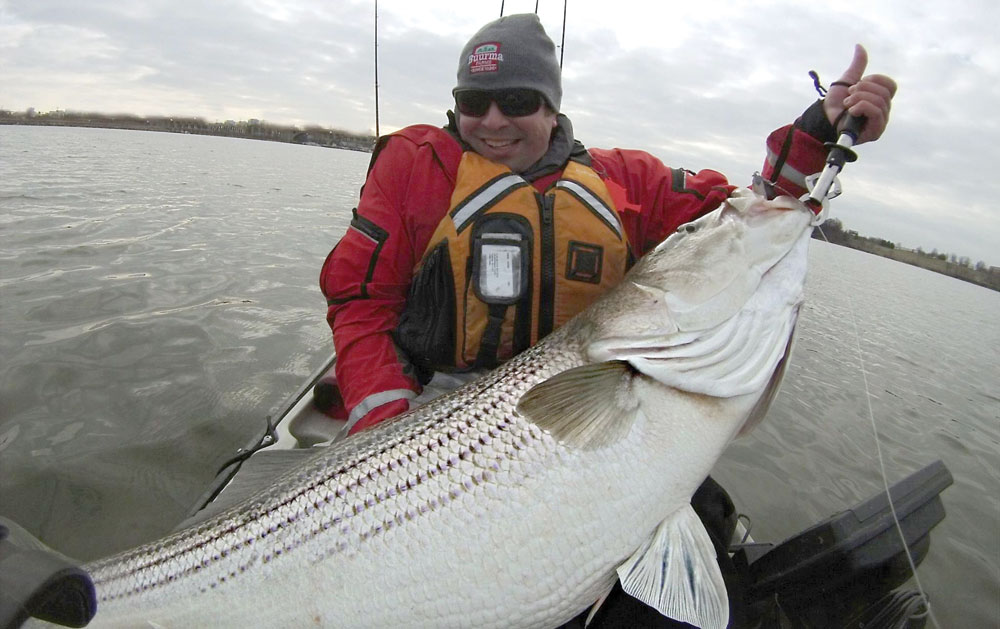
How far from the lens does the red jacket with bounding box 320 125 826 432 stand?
2781mm

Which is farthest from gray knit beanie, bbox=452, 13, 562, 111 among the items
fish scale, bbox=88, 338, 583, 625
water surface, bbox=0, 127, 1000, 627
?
water surface, bbox=0, 127, 1000, 627

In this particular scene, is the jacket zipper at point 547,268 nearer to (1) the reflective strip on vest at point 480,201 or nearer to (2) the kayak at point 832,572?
(1) the reflective strip on vest at point 480,201

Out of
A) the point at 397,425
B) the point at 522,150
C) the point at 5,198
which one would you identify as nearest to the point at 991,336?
the point at 522,150

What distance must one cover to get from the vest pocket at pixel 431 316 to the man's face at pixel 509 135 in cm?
68

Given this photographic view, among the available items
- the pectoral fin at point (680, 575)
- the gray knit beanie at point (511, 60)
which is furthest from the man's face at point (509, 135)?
the pectoral fin at point (680, 575)

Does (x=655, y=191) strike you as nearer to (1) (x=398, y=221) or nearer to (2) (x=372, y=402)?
(1) (x=398, y=221)

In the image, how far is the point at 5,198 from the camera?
12.5m

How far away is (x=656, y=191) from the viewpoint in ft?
10.6

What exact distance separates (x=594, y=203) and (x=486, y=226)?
600 mm

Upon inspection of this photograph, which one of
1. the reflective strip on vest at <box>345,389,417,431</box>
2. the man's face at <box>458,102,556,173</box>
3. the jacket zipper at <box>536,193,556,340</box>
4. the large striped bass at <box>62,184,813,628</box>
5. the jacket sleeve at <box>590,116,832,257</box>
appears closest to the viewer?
the large striped bass at <box>62,184,813,628</box>

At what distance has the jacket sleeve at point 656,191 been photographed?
3.15 metres

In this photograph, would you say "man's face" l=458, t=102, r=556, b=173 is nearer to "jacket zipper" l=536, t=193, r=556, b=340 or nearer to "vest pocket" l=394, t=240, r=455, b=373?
"jacket zipper" l=536, t=193, r=556, b=340

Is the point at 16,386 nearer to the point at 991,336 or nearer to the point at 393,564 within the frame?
the point at 393,564

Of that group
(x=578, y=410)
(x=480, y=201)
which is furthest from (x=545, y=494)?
(x=480, y=201)
